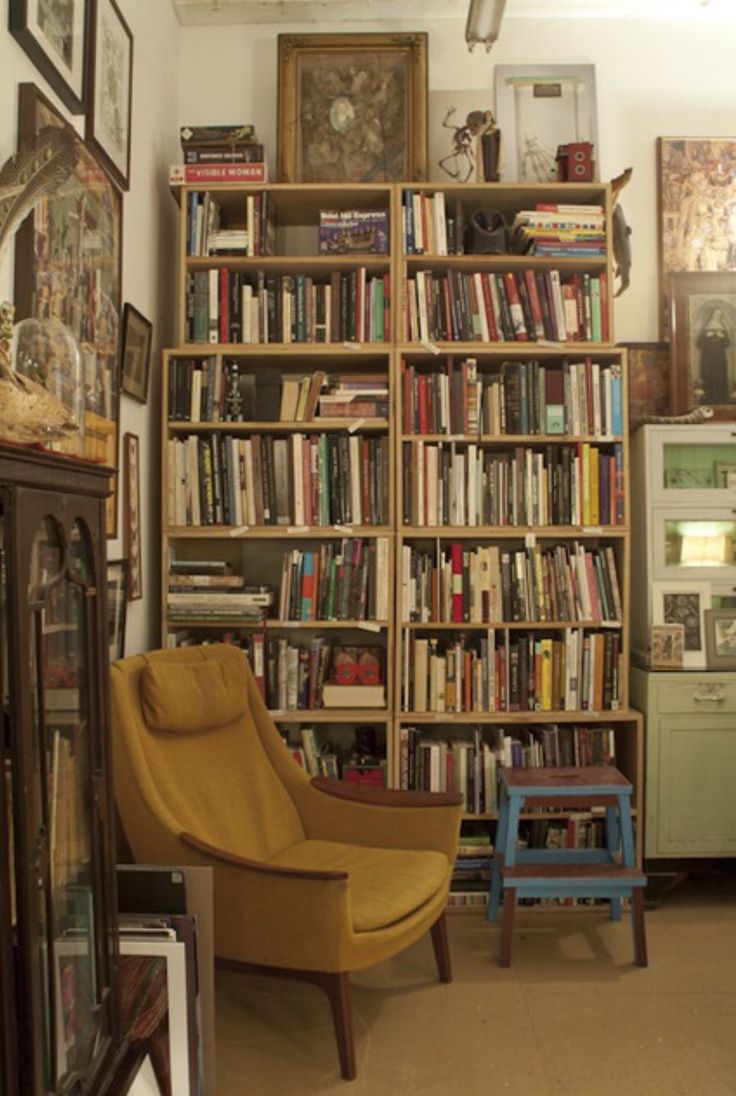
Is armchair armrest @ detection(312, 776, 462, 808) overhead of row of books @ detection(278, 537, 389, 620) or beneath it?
beneath

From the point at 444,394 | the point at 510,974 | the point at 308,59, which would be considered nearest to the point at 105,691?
the point at 510,974

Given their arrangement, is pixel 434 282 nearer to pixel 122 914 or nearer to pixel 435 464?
pixel 435 464

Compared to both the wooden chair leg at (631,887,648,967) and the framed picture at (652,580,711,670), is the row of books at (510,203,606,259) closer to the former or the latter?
the framed picture at (652,580,711,670)

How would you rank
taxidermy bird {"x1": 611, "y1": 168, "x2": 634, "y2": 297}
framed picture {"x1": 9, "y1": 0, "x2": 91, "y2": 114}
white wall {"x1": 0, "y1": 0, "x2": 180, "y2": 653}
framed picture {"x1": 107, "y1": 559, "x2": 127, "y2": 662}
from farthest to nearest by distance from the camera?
taxidermy bird {"x1": 611, "y1": 168, "x2": 634, "y2": 297} → white wall {"x1": 0, "y1": 0, "x2": 180, "y2": 653} → framed picture {"x1": 107, "y1": 559, "x2": 127, "y2": 662} → framed picture {"x1": 9, "y1": 0, "x2": 91, "y2": 114}

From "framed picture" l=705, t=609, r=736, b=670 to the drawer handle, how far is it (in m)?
0.11

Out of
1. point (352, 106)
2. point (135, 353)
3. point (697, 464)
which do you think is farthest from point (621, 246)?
point (135, 353)

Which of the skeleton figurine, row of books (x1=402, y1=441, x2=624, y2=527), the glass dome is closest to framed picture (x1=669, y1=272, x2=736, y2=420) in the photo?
row of books (x1=402, y1=441, x2=624, y2=527)

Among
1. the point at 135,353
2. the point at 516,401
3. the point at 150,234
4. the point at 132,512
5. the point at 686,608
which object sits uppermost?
the point at 150,234

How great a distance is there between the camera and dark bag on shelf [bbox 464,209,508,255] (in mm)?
3418

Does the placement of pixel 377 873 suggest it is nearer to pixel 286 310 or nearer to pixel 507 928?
pixel 507 928

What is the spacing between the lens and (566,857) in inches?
127

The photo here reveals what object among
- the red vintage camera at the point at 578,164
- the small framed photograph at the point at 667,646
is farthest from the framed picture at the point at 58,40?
the small framed photograph at the point at 667,646

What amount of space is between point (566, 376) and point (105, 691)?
2.27m

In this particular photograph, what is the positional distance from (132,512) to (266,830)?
3.58 feet
